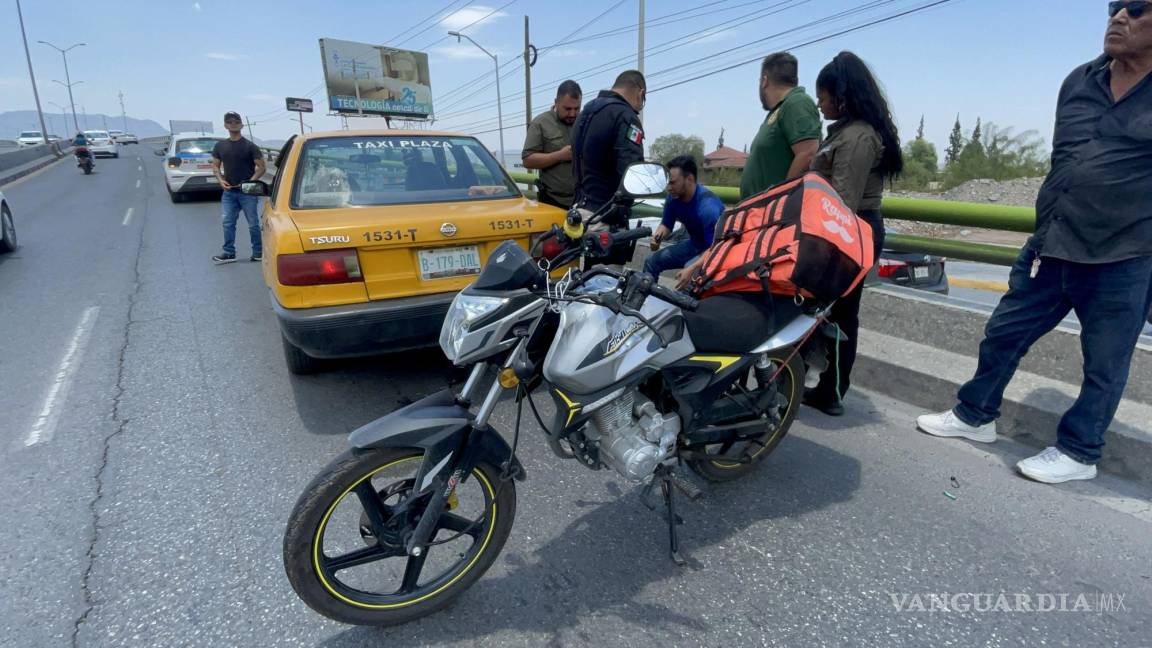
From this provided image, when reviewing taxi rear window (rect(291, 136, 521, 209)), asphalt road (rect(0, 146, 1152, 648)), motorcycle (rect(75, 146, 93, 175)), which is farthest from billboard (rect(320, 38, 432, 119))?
asphalt road (rect(0, 146, 1152, 648))

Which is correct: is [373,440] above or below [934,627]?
above

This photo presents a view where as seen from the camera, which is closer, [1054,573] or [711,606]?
[711,606]

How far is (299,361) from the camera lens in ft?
12.9

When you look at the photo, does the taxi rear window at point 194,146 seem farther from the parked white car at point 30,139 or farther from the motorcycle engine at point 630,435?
the parked white car at point 30,139

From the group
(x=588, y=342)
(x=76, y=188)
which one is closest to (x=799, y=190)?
(x=588, y=342)

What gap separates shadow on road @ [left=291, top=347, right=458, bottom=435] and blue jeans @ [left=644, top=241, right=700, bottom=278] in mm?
1588

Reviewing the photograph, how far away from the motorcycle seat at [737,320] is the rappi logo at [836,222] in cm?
31

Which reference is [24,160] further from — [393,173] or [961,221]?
[961,221]

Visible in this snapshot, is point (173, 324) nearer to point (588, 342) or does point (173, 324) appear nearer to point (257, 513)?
point (257, 513)

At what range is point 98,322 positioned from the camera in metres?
5.20

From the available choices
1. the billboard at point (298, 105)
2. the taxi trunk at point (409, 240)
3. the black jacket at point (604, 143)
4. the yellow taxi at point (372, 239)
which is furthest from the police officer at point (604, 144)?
the billboard at point (298, 105)

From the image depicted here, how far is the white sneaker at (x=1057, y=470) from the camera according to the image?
111 inches

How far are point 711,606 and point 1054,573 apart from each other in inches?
50.9

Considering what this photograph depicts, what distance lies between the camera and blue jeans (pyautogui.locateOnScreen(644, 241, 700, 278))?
4.21 metres
